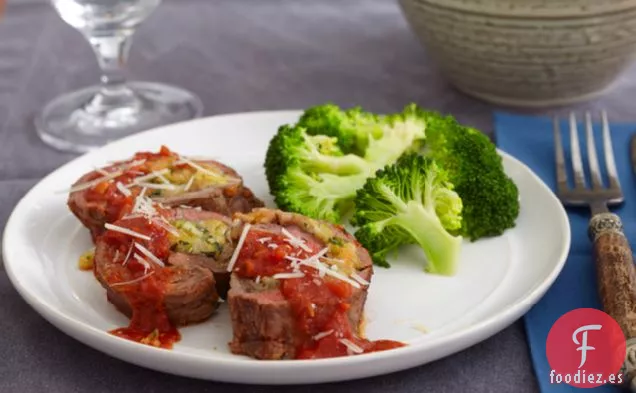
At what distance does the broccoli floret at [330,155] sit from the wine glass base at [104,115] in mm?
944

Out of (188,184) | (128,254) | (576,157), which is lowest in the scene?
(128,254)

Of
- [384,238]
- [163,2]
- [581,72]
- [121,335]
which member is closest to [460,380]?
[384,238]

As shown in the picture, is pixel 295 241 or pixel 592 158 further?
pixel 592 158

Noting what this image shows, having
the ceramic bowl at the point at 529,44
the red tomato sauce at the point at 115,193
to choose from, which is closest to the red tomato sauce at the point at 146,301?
the red tomato sauce at the point at 115,193

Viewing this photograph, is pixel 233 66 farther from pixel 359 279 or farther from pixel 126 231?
pixel 359 279

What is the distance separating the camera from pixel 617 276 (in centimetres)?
246

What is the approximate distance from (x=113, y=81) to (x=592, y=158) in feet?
6.59

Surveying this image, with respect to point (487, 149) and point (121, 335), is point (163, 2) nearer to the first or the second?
point (487, 149)

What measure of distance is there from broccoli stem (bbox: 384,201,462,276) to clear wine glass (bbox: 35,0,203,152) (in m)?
1.47

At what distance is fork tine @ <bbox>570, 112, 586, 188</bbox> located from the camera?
3.15 meters

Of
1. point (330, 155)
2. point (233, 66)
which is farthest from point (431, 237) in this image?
point (233, 66)

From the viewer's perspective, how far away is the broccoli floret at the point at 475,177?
282 centimetres

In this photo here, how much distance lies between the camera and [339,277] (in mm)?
2264

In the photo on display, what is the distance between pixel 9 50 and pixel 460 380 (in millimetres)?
3109
